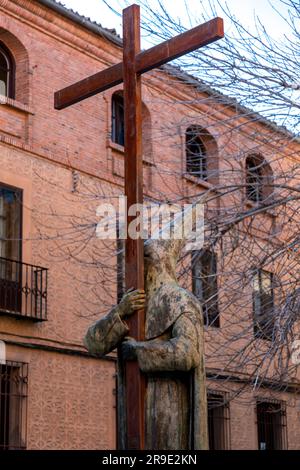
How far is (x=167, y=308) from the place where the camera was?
5.59 m

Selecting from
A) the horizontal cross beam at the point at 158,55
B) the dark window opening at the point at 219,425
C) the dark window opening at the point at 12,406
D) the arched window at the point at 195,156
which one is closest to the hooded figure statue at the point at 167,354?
the horizontal cross beam at the point at 158,55

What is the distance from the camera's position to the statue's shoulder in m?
5.57

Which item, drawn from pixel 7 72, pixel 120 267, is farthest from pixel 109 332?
pixel 7 72

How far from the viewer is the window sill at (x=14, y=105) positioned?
1580cm

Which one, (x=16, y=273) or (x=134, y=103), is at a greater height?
(x=16, y=273)

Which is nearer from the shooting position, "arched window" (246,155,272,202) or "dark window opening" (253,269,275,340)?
"arched window" (246,155,272,202)

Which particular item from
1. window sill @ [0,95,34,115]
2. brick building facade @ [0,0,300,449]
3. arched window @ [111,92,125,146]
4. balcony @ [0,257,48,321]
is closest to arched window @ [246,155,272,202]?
brick building facade @ [0,0,300,449]

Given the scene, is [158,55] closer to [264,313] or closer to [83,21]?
→ [264,313]

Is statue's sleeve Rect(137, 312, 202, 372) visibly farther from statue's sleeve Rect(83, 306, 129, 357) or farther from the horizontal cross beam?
the horizontal cross beam

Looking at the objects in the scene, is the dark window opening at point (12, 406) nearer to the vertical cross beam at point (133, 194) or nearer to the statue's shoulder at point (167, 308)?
the vertical cross beam at point (133, 194)

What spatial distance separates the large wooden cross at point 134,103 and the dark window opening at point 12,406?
9.10 meters

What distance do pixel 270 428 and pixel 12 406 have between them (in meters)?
8.33
